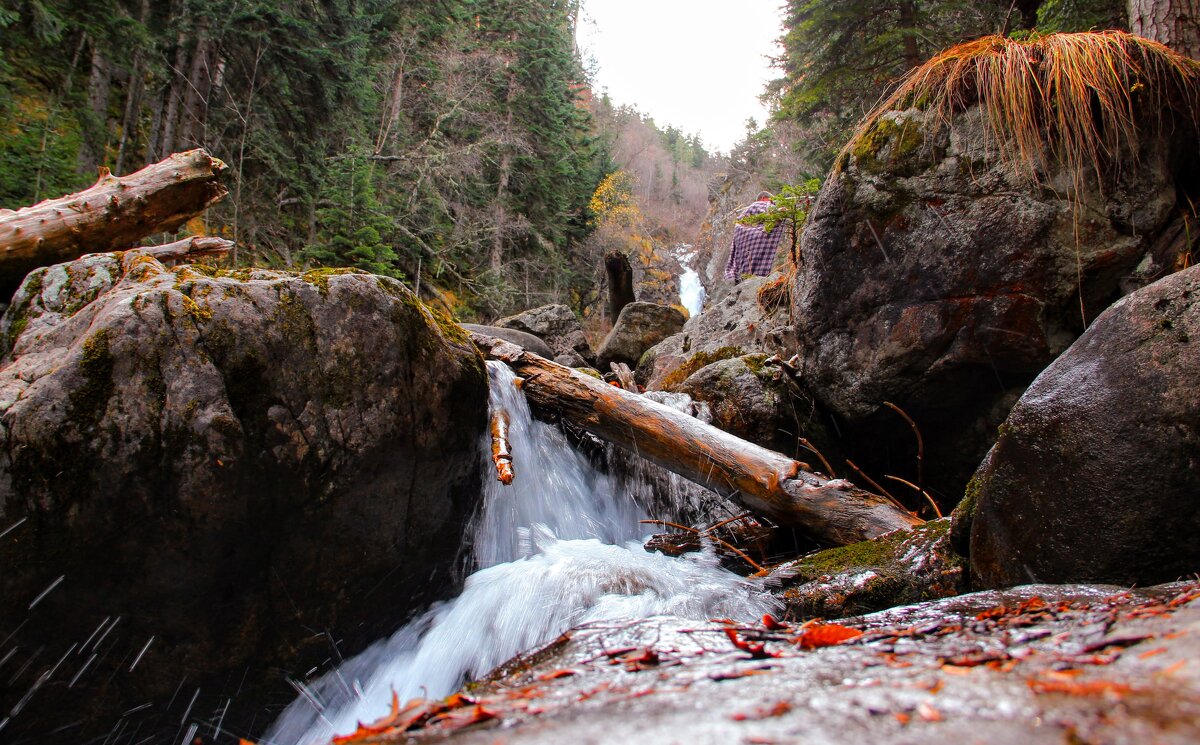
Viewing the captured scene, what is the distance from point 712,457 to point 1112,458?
2.24 meters

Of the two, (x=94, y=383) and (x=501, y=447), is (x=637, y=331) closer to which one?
(x=501, y=447)

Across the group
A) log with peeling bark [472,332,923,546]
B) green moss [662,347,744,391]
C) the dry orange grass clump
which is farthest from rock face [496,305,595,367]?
the dry orange grass clump

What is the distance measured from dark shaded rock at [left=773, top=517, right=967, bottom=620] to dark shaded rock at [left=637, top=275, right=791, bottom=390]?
12.0ft

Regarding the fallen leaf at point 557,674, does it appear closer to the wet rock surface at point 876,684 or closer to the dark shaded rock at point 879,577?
the wet rock surface at point 876,684

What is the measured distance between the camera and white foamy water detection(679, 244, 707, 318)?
86.1ft

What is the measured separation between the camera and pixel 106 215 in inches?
172

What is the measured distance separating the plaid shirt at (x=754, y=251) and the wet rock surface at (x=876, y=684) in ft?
34.0

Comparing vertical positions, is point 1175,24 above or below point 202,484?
above

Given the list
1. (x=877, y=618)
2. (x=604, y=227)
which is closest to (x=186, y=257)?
(x=877, y=618)

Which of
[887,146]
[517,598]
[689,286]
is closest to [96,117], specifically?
[517,598]

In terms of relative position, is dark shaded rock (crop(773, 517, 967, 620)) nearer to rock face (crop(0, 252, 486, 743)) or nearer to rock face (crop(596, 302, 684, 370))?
rock face (crop(0, 252, 486, 743))

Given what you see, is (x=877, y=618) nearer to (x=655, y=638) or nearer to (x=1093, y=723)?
(x=655, y=638)

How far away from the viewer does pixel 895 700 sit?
90 centimetres

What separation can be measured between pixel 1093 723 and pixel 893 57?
9903 mm
